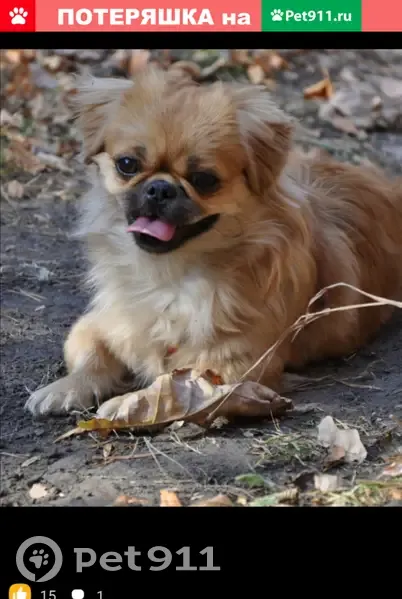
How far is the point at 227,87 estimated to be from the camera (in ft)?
8.33

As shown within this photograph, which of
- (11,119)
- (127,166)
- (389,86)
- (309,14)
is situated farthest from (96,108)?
(389,86)

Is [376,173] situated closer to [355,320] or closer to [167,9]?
[355,320]

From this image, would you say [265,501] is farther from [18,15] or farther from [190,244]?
[18,15]

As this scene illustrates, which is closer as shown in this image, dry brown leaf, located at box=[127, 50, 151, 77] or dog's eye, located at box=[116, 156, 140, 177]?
dog's eye, located at box=[116, 156, 140, 177]

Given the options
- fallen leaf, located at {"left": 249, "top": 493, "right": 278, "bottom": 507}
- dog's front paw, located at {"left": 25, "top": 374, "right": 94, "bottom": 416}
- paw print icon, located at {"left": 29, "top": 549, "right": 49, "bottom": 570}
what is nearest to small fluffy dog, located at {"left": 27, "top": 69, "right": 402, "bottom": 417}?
dog's front paw, located at {"left": 25, "top": 374, "right": 94, "bottom": 416}

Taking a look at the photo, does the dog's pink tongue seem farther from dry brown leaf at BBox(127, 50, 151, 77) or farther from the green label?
dry brown leaf at BBox(127, 50, 151, 77)

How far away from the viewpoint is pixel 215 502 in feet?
6.18

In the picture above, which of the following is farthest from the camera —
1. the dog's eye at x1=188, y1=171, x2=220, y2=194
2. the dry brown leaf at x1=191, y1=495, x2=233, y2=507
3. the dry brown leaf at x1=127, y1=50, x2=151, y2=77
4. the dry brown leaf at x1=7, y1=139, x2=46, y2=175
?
the dry brown leaf at x1=127, y1=50, x2=151, y2=77

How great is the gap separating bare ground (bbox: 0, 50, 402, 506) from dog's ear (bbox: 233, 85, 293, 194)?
2.00 feet

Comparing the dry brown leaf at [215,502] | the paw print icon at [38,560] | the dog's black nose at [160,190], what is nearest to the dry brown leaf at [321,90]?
the dog's black nose at [160,190]

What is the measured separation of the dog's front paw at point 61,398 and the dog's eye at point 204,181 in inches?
24.5

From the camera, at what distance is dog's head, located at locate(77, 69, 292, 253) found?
2342mm

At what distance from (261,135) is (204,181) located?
22 cm

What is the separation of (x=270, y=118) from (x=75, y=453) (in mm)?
1047
